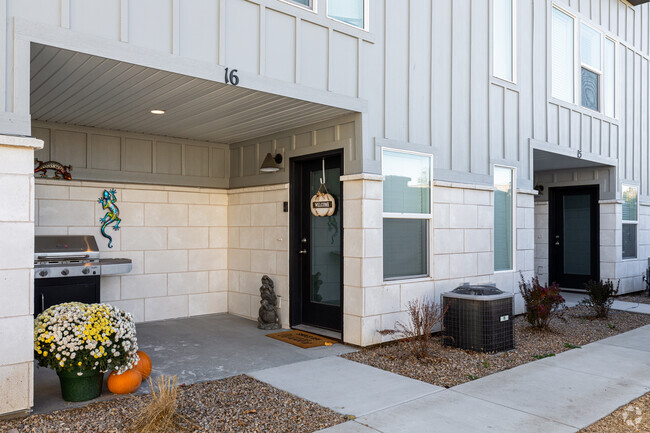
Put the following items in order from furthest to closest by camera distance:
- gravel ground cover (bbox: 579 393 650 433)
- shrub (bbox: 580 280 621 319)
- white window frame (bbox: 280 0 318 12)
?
shrub (bbox: 580 280 621 319) < white window frame (bbox: 280 0 318 12) < gravel ground cover (bbox: 579 393 650 433)

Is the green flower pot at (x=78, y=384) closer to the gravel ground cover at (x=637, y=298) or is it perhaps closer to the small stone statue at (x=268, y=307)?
the small stone statue at (x=268, y=307)

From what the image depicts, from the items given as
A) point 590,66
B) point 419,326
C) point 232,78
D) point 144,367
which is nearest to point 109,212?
point 144,367

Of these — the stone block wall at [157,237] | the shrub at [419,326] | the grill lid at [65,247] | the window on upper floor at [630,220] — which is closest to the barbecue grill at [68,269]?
the grill lid at [65,247]

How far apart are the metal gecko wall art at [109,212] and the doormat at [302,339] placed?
7.89 ft

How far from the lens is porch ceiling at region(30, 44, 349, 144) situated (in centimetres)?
416

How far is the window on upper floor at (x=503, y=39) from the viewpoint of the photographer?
23.7 feet

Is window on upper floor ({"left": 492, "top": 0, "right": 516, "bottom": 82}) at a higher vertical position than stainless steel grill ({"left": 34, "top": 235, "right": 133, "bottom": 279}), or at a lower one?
higher

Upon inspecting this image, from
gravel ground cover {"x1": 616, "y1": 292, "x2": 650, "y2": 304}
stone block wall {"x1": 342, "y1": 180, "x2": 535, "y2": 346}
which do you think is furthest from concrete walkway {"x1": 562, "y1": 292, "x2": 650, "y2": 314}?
stone block wall {"x1": 342, "y1": 180, "x2": 535, "y2": 346}

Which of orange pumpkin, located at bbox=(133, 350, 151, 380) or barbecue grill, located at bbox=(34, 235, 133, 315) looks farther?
barbecue grill, located at bbox=(34, 235, 133, 315)

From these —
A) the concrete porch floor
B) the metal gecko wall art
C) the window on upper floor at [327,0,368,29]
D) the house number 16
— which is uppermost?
the window on upper floor at [327,0,368,29]

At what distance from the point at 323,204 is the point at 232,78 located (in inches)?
81.5

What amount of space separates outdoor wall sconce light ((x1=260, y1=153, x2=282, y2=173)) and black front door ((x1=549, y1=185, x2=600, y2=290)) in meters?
6.80

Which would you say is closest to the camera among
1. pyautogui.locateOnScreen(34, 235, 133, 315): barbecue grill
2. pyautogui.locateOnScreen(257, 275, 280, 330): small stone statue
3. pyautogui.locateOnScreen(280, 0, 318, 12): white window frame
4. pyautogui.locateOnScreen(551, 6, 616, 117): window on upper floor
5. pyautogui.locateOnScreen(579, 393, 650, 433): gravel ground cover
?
pyautogui.locateOnScreen(579, 393, 650, 433): gravel ground cover

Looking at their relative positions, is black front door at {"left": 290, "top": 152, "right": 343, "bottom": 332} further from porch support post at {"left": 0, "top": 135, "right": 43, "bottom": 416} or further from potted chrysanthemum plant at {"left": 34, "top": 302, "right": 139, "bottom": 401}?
porch support post at {"left": 0, "top": 135, "right": 43, "bottom": 416}
